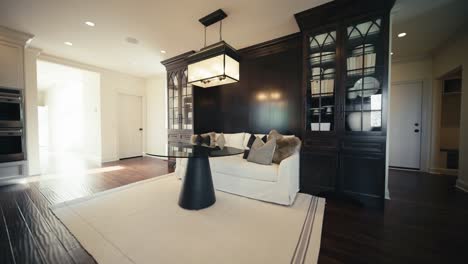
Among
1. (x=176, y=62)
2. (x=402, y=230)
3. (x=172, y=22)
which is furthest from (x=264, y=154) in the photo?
(x=176, y=62)

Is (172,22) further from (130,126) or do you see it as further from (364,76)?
(130,126)

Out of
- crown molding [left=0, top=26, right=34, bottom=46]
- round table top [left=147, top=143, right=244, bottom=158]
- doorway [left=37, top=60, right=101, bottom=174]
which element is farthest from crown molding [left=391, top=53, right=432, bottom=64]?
doorway [left=37, top=60, right=101, bottom=174]

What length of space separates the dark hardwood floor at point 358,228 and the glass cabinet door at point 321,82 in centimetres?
123

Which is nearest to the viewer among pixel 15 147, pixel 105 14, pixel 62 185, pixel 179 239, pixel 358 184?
pixel 179 239

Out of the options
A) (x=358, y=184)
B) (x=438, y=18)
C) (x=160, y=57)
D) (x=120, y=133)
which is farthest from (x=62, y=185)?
(x=438, y=18)

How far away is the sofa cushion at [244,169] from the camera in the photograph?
93.3 inches

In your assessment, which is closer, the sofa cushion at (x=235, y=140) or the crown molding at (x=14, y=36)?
the crown molding at (x=14, y=36)

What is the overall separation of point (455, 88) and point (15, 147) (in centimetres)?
958

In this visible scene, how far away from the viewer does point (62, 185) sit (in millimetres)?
3172

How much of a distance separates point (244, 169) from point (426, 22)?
377 centimetres

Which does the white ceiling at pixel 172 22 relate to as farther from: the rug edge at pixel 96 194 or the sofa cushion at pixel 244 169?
the rug edge at pixel 96 194

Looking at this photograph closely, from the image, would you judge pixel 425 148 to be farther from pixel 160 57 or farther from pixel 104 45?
pixel 104 45

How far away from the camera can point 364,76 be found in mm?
2426

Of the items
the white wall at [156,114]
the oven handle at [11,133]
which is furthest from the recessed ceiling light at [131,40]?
the oven handle at [11,133]
